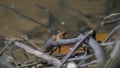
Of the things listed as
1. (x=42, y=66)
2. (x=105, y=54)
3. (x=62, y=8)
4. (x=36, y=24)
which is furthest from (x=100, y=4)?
(x=105, y=54)

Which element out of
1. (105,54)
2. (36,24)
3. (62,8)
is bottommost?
(105,54)

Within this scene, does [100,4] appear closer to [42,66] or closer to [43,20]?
[43,20]

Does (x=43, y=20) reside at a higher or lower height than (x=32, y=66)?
higher

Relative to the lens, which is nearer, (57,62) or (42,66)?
(57,62)

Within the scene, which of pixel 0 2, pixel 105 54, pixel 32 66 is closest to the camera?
pixel 105 54

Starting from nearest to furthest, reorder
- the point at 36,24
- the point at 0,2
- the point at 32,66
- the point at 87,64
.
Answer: the point at 87,64, the point at 32,66, the point at 36,24, the point at 0,2

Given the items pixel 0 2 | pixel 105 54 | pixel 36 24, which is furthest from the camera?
pixel 0 2

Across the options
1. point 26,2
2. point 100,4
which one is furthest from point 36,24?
point 100,4

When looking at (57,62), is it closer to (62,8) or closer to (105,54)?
(105,54)

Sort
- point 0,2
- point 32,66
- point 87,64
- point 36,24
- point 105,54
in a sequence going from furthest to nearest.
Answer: point 0,2 < point 36,24 < point 32,66 < point 87,64 < point 105,54

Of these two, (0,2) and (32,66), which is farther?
(0,2)
